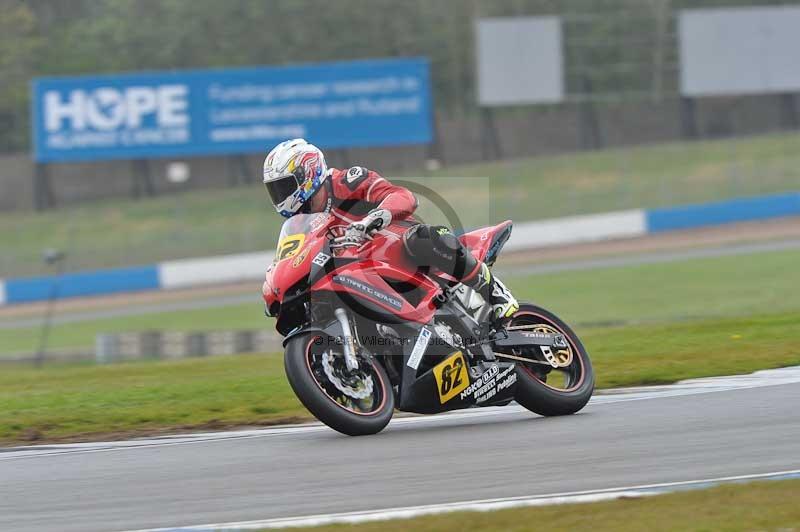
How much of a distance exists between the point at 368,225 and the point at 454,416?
1.81 m

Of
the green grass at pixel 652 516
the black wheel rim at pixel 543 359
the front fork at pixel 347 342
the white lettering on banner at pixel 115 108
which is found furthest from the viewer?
the white lettering on banner at pixel 115 108

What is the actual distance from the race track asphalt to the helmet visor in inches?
55.6

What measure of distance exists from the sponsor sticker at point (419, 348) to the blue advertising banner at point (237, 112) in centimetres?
3343

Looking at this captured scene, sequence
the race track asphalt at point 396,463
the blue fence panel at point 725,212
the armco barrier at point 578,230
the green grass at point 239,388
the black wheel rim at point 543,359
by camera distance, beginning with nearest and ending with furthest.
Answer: the race track asphalt at point 396,463
the black wheel rim at point 543,359
the green grass at point 239,388
the armco barrier at point 578,230
the blue fence panel at point 725,212

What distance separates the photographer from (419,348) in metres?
7.16

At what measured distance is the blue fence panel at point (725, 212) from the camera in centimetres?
3497

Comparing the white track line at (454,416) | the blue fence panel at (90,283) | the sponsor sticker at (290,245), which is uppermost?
the sponsor sticker at (290,245)

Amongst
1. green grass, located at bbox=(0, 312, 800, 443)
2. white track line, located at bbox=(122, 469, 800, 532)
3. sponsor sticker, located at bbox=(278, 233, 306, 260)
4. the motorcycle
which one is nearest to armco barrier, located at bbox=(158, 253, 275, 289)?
green grass, located at bbox=(0, 312, 800, 443)

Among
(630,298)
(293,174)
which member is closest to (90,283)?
(630,298)

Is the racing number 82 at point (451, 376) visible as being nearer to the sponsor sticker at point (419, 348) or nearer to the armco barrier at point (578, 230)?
the sponsor sticker at point (419, 348)

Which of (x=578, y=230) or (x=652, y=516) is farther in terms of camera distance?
(x=578, y=230)

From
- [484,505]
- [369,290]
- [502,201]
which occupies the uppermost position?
[369,290]

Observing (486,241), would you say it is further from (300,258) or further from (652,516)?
(652,516)

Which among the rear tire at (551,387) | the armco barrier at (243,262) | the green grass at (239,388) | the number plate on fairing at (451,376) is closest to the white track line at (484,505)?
the number plate on fairing at (451,376)
